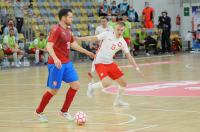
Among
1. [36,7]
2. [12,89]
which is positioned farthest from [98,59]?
[36,7]

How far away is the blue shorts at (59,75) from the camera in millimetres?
10750

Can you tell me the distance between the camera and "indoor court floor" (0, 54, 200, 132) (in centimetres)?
1014

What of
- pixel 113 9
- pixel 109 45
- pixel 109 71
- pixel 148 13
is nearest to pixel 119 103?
pixel 109 71

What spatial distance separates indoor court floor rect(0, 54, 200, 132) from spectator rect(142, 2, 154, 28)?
13756 millimetres

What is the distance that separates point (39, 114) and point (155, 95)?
15.3 ft

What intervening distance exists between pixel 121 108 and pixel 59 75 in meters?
2.32

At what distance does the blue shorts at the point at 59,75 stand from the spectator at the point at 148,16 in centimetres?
2494

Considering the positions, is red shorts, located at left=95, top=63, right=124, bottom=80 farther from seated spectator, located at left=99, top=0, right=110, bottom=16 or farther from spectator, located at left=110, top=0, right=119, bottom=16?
spectator, located at left=110, top=0, right=119, bottom=16

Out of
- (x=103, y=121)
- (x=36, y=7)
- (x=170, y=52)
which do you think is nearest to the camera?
(x=103, y=121)

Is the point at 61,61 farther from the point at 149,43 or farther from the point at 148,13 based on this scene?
the point at 148,13

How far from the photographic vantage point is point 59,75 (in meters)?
10.7

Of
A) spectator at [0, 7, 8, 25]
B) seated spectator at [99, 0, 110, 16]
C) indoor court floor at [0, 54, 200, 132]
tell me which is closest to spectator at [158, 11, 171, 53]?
seated spectator at [99, 0, 110, 16]

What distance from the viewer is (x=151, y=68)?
24.8 meters

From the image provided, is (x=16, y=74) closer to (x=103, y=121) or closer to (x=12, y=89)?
(x=12, y=89)
